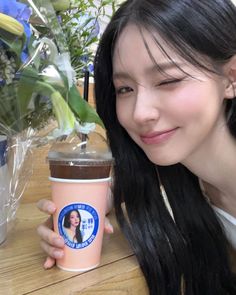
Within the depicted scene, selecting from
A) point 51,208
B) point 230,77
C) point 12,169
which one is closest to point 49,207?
point 51,208

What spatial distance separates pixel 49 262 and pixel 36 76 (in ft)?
0.94

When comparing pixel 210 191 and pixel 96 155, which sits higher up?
pixel 96 155

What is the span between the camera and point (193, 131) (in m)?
0.66

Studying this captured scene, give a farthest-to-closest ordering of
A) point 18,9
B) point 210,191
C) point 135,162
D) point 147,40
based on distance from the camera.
A: point 210,191 → point 135,162 → point 147,40 → point 18,9

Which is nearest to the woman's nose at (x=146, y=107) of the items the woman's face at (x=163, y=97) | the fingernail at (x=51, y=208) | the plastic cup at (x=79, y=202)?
the woman's face at (x=163, y=97)

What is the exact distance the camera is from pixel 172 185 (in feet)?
3.04

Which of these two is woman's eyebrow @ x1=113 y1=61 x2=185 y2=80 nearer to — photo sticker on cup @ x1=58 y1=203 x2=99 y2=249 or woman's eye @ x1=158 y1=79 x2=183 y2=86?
woman's eye @ x1=158 y1=79 x2=183 y2=86

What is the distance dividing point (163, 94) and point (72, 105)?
202mm

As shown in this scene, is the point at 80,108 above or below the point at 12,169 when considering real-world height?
above

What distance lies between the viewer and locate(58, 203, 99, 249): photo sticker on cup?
1.62 feet

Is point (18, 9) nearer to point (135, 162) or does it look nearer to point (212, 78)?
point (212, 78)

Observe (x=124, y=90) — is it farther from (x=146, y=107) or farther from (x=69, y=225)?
(x=69, y=225)

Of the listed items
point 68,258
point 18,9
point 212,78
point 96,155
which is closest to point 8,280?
point 68,258

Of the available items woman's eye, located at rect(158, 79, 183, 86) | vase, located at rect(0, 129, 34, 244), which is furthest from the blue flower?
woman's eye, located at rect(158, 79, 183, 86)
